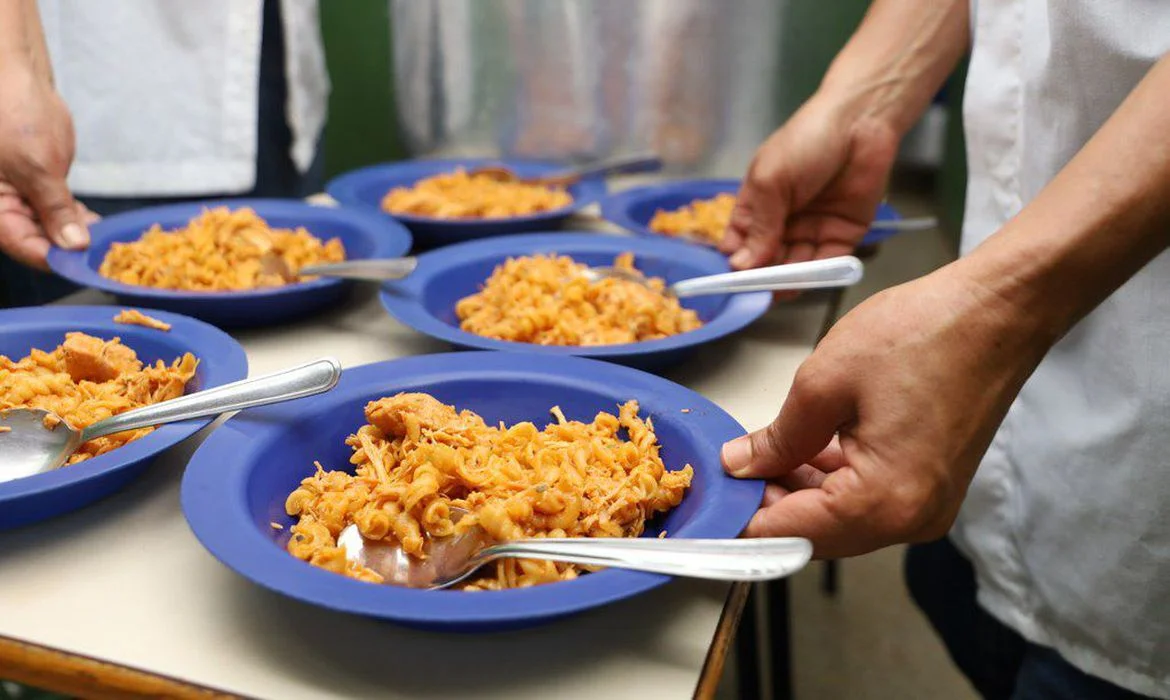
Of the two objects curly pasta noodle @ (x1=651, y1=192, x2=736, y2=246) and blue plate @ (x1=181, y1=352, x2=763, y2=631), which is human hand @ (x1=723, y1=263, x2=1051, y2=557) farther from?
curly pasta noodle @ (x1=651, y1=192, x2=736, y2=246)

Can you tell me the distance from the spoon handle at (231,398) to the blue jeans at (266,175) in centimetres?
122

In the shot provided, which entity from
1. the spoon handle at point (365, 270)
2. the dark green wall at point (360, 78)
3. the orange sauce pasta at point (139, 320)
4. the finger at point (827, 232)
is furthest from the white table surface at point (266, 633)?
the dark green wall at point (360, 78)

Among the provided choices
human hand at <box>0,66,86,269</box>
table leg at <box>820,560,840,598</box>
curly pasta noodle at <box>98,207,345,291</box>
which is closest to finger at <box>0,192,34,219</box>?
human hand at <box>0,66,86,269</box>

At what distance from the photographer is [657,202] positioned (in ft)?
6.77

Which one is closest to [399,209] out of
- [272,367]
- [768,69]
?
[272,367]

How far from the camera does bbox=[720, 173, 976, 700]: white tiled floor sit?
8.07 ft

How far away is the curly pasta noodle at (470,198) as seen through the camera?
6.12 ft

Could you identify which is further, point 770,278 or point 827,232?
point 827,232

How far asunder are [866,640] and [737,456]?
6.62 ft

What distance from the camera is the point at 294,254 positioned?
154cm

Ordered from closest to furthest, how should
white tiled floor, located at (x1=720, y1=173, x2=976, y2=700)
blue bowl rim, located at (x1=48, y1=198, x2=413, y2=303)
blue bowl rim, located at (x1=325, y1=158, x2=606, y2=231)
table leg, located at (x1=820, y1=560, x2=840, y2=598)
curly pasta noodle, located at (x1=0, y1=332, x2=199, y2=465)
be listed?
curly pasta noodle, located at (x1=0, y1=332, x2=199, y2=465) < blue bowl rim, located at (x1=48, y1=198, x2=413, y2=303) < blue bowl rim, located at (x1=325, y1=158, x2=606, y2=231) < white tiled floor, located at (x1=720, y1=173, x2=976, y2=700) < table leg, located at (x1=820, y1=560, x2=840, y2=598)

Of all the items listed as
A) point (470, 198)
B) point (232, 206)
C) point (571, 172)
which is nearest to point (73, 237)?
point (232, 206)

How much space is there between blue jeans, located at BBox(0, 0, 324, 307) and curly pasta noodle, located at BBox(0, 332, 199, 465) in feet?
3.27

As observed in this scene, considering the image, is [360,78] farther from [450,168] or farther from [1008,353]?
[1008,353]
